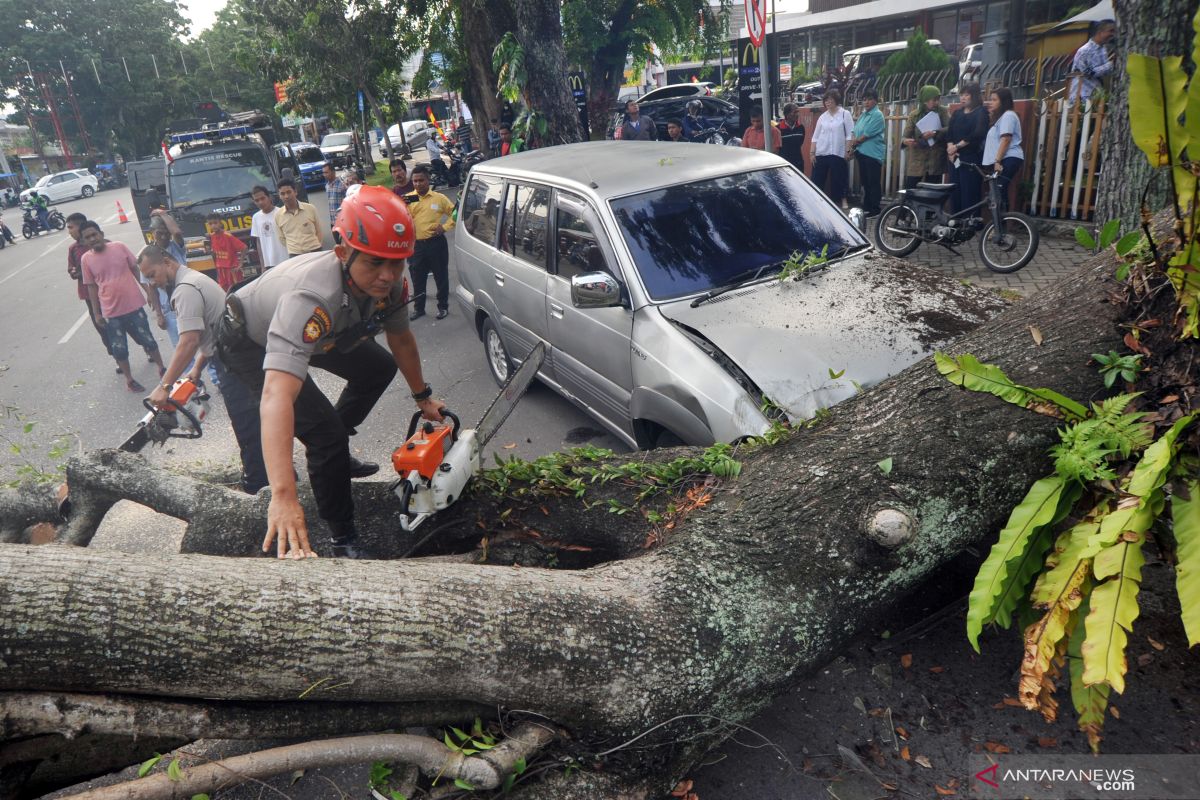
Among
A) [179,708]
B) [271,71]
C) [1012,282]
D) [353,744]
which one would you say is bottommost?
[1012,282]

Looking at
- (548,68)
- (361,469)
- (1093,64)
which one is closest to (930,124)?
(1093,64)

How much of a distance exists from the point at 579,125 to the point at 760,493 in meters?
11.6

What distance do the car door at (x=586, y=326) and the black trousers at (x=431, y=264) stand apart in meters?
4.51

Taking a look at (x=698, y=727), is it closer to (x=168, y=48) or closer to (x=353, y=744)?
(x=353, y=744)

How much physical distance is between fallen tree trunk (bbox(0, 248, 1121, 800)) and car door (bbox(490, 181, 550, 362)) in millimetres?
2817

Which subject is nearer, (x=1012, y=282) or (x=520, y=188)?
(x=520, y=188)

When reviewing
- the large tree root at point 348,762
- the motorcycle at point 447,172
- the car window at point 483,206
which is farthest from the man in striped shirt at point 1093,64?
the motorcycle at point 447,172

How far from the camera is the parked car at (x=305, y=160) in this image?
56.6 feet

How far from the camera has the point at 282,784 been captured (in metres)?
2.81

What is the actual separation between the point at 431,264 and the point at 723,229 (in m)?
5.75

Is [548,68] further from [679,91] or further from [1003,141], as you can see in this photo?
[679,91]

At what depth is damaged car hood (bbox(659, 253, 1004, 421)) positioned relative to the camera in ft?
11.7

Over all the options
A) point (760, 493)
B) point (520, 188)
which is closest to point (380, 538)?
point (760, 493)

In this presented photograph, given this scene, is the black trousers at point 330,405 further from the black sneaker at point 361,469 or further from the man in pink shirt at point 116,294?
the man in pink shirt at point 116,294
